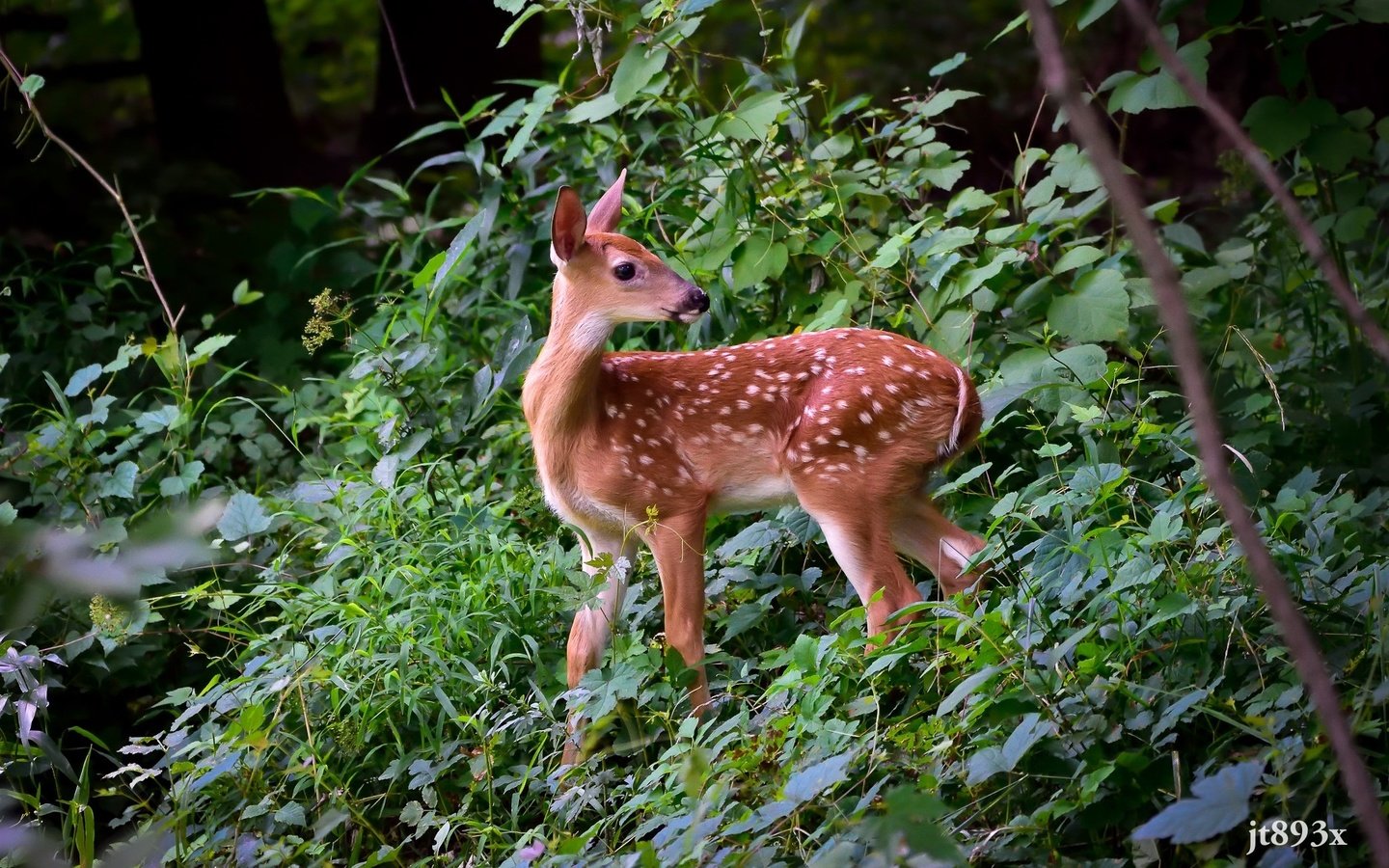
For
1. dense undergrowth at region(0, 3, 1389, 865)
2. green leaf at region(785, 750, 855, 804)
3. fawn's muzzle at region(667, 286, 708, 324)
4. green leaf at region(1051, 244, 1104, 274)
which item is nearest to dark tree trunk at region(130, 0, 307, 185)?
dense undergrowth at region(0, 3, 1389, 865)

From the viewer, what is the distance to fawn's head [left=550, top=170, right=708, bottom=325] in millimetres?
3848

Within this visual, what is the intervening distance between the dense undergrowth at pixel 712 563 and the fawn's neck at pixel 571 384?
49 cm

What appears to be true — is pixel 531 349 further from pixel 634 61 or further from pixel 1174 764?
pixel 1174 764

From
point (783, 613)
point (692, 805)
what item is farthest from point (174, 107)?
point (692, 805)

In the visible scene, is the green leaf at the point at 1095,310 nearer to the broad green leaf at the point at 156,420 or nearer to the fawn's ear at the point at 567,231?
the fawn's ear at the point at 567,231

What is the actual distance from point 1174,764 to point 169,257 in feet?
17.4

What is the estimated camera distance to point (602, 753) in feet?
11.0

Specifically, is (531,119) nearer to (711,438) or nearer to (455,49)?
(711,438)

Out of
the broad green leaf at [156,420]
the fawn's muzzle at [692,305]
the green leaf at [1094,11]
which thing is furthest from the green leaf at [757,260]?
the broad green leaf at [156,420]

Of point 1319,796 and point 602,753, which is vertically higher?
point 1319,796

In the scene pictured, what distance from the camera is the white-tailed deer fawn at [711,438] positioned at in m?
3.76

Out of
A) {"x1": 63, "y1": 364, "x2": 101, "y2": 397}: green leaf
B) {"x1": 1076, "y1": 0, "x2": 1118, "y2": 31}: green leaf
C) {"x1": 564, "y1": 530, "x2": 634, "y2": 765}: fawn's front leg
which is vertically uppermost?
{"x1": 1076, "y1": 0, "x2": 1118, "y2": 31}: green leaf

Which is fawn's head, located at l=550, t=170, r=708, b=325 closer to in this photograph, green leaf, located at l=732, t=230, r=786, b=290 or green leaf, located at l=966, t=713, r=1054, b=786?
green leaf, located at l=732, t=230, r=786, b=290

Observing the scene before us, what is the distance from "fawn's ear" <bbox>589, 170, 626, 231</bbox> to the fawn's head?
303mm
